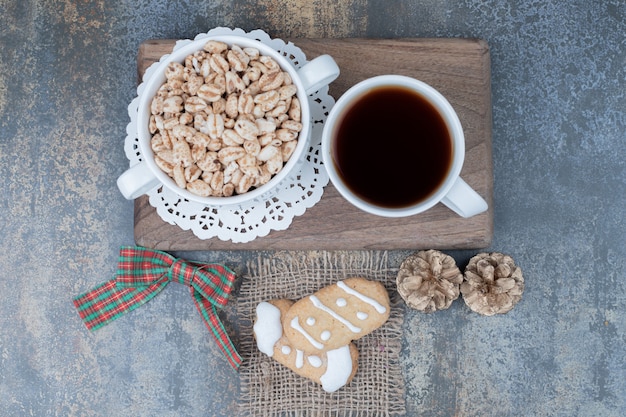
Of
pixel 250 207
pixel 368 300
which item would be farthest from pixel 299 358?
pixel 250 207

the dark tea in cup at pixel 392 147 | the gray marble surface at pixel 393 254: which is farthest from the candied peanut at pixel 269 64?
the gray marble surface at pixel 393 254

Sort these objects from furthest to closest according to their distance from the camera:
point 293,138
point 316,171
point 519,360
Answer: point 519,360, point 316,171, point 293,138

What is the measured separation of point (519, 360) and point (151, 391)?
621mm

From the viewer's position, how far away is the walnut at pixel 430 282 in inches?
36.3

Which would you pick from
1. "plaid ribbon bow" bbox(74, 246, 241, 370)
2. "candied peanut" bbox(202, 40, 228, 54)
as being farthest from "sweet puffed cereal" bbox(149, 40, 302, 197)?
"plaid ribbon bow" bbox(74, 246, 241, 370)

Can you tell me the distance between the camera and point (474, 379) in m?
1.00

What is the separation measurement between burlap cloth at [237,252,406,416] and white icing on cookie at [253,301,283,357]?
1.4 inches

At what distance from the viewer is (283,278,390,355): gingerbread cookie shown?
0.94 m

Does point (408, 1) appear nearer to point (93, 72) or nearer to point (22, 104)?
point (93, 72)

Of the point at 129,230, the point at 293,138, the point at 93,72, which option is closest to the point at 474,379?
the point at 293,138

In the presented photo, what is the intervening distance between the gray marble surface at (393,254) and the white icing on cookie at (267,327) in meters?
0.09

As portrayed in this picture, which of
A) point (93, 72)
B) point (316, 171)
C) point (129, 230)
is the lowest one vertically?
point (129, 230)

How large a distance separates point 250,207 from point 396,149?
0.76 ft

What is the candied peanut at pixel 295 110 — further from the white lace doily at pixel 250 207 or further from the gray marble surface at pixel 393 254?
the gray marble surface at pixel 393 254
